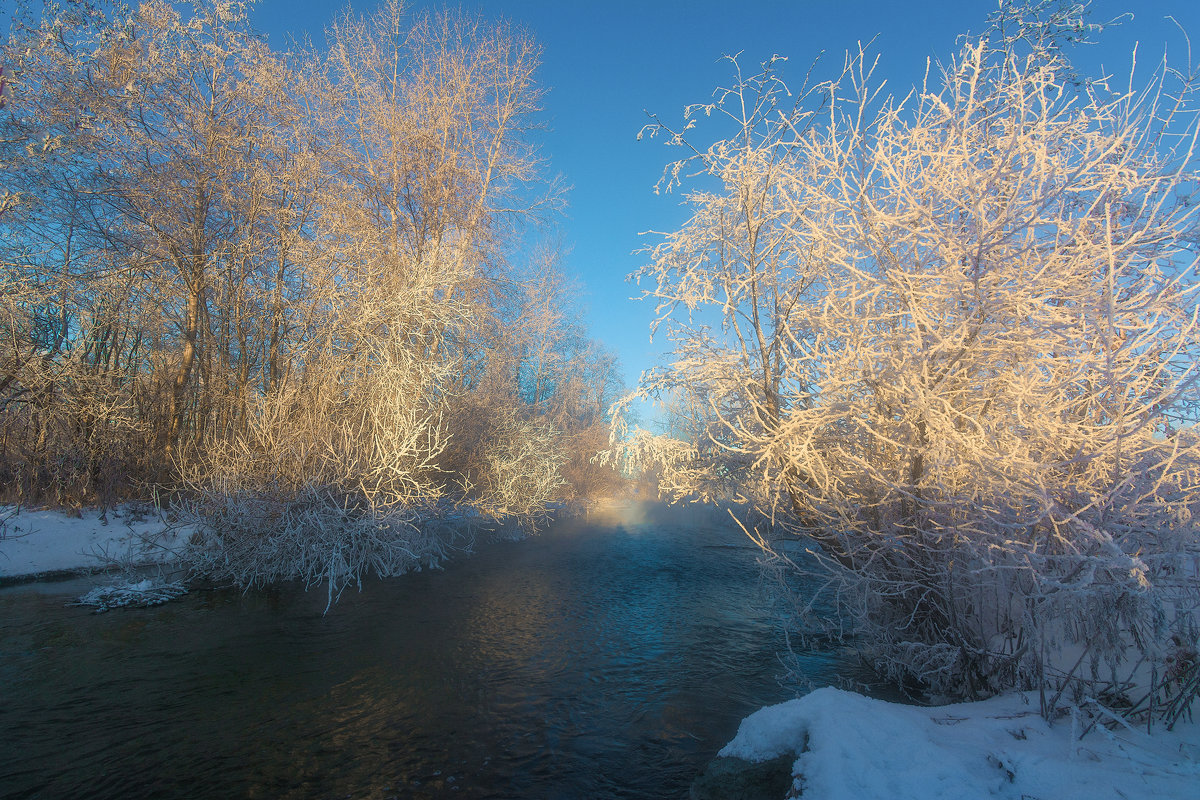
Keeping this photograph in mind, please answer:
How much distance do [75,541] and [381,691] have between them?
31.6 ft

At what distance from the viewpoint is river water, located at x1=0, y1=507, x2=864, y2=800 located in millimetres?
4730

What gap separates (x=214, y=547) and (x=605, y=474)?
23078 mm

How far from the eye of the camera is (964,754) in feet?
11.4

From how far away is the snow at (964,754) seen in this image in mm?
3090

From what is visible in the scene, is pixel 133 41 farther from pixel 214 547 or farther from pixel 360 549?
pixel 360 549

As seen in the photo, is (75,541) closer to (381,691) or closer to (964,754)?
(381,691)

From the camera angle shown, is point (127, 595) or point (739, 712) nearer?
point (739, 712)

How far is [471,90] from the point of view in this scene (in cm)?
1753

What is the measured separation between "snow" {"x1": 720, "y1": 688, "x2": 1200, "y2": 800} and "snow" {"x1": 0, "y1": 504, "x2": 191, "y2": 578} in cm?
1149

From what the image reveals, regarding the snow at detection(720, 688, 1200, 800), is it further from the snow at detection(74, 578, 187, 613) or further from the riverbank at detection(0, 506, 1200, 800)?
the snow at detection(74, 578, 187, 613)

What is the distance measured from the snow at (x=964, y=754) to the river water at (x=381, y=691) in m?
1.44

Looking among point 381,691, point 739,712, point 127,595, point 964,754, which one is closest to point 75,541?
point 127,595

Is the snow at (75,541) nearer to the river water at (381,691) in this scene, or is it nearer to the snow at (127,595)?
the river water at (381,691)

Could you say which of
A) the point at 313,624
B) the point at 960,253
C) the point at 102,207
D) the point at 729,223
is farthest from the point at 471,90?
the point at 960,253
